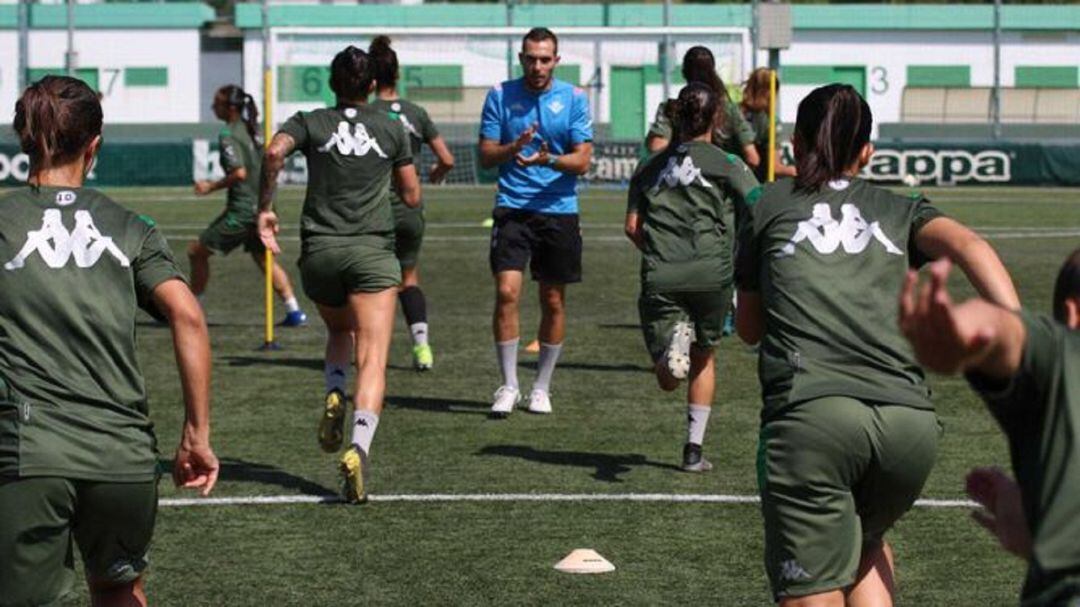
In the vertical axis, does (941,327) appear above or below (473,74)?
below

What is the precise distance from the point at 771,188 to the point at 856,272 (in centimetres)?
38

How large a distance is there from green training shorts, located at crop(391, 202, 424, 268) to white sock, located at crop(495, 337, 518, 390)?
5.41 ft

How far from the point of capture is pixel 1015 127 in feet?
163

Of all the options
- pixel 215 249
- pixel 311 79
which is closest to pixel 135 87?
pixel 311 79

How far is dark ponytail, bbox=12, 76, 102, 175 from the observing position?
17.4ft

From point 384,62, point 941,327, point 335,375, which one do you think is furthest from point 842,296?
point 384,62

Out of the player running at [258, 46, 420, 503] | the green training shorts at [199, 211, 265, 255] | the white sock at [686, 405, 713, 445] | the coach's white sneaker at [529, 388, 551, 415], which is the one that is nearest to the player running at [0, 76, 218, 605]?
the player running at [258, 46, 420, 503]

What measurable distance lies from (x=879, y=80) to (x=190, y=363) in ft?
172

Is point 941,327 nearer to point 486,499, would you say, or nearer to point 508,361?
point 486,499

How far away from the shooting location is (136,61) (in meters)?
58.0

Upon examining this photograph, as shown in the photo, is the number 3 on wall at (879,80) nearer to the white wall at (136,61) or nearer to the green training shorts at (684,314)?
the white wall at (136,61)

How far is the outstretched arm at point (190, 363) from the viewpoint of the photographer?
5359 millimetres

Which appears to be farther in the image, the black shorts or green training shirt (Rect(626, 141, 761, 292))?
the black shorts

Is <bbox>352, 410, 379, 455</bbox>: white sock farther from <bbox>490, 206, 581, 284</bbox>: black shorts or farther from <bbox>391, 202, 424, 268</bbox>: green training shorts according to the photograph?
<bbox>391, 202, 424, 268</bbox>: green training shorts
